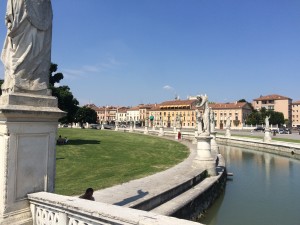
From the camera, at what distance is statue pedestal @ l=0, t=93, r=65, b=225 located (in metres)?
4.52

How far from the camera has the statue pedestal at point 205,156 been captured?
607 inches

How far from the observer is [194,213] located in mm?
10844

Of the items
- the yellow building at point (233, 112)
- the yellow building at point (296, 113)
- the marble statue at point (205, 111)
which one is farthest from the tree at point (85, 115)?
the yellow building at point (296, 113)

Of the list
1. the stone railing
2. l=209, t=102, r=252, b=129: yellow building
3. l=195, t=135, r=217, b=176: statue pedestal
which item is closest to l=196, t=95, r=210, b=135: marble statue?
l=195, t=135, r=217, b=176: statue pedestal

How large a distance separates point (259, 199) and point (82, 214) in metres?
12.6

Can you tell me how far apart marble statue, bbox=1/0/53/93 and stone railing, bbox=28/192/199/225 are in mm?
1846

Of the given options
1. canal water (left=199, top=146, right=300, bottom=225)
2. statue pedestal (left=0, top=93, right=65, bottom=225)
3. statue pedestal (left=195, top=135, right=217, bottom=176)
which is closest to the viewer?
statue pedestal (left=0, top=93, right=65, bottom=225)

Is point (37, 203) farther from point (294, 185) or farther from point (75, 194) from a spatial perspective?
point (294, 185)

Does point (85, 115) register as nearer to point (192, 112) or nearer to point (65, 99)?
point (192, 112)

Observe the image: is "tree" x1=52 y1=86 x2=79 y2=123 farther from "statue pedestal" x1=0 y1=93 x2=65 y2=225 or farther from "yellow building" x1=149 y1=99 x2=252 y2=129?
"yellow building" x1=149 y1=99 x2=252 y2=129

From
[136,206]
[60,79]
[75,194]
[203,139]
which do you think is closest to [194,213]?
[136,206]

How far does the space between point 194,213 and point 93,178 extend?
447 centimetres

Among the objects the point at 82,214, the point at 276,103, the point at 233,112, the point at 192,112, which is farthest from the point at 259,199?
the point at 276,103

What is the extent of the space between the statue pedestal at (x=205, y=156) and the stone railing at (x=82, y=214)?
38.1ft
